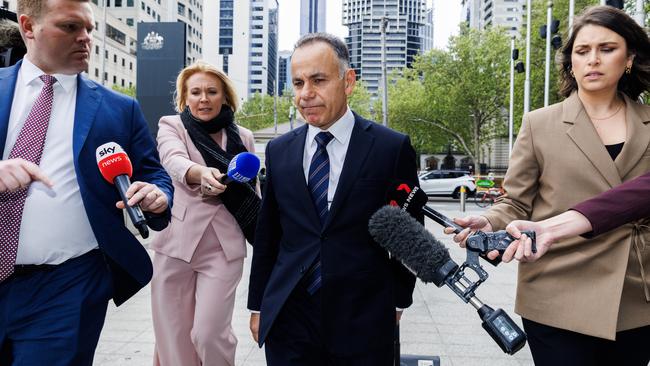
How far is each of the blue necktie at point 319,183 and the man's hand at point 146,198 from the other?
0.62 metres

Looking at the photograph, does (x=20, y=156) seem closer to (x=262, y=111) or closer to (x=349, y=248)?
(x=349, y=248)

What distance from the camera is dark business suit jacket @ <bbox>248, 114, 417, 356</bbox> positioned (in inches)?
91.2

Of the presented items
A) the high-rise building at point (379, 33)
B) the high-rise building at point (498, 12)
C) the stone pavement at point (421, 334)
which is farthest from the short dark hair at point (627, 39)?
the high-rise building at point (379, 33)

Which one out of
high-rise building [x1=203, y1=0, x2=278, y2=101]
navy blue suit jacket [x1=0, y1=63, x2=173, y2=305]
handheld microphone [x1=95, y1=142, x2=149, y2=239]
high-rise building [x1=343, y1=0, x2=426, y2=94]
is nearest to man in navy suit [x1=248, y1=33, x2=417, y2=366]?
navy blue suit jacket [x1=0, y1=63, x2=173, y2=305]

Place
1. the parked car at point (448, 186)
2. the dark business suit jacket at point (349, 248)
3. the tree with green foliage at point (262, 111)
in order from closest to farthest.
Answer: the dark business suit jacket at point (349, 248) → the parked car at point (448, 186) → the tree with green foliage at point (262, 111)

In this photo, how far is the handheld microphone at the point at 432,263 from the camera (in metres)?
1.70

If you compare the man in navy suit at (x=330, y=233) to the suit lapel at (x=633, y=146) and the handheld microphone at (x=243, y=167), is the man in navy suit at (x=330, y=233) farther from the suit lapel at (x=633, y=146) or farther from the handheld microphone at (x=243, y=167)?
the suit lapel at (x=633, y=146)

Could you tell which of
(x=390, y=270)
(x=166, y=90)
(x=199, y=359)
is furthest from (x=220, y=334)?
(x=166, y=90)

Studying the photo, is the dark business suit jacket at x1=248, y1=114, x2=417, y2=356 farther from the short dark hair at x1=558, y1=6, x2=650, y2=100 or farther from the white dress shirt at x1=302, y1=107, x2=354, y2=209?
the short dark hair at x1=558, y1=6, x2=650, y2=100

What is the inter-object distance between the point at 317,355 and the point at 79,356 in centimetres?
95

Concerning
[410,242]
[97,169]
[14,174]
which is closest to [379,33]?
[97,169]

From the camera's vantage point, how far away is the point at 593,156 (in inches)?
88.0

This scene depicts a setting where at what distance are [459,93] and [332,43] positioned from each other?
4057cm

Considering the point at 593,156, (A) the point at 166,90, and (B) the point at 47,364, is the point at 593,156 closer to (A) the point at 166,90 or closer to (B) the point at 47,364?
(B) the point at 47,364
